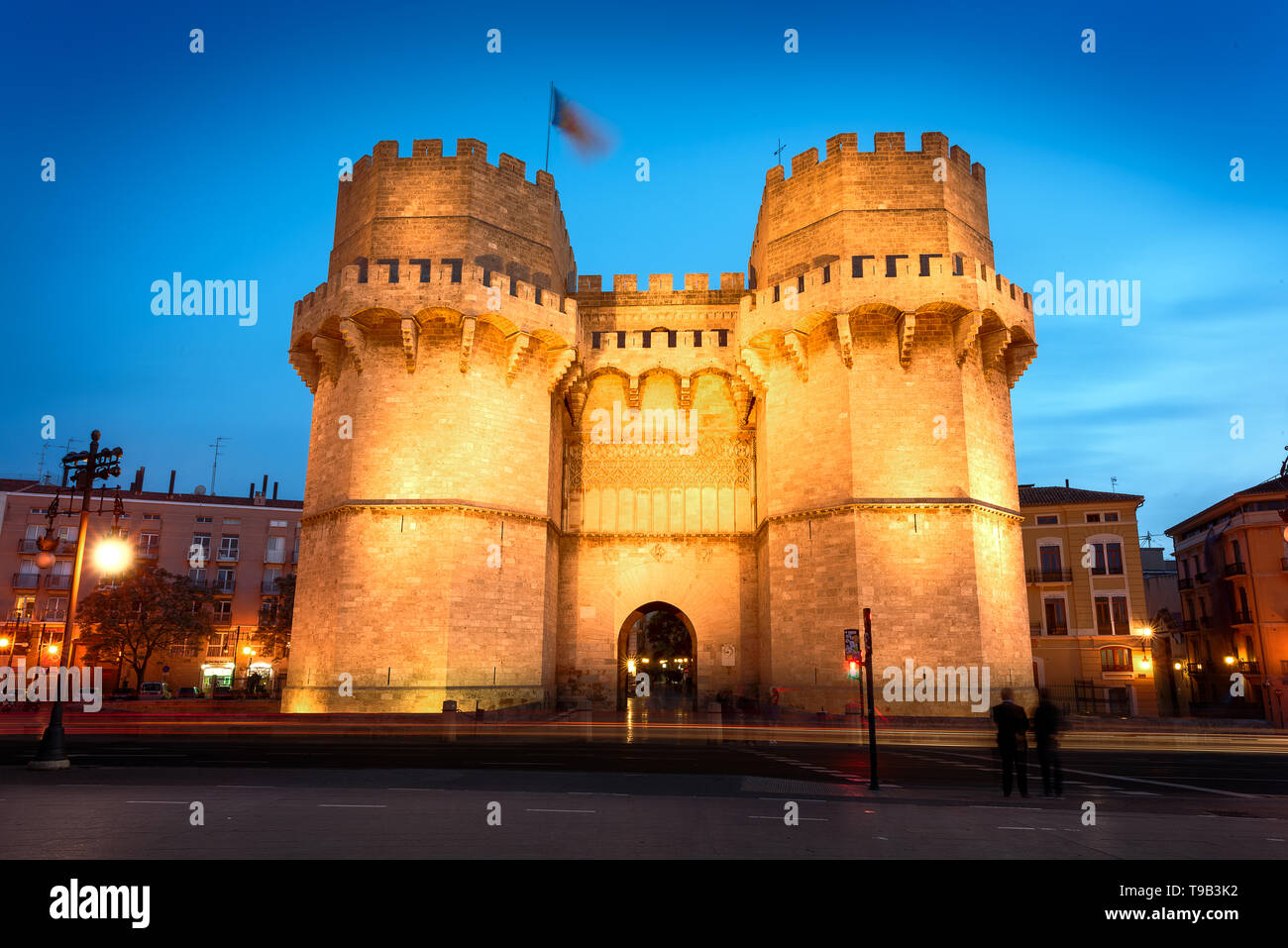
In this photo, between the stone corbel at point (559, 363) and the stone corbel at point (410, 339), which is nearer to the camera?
the stone corbel at point (410, 339)

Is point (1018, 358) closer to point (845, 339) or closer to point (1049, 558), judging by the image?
point (845, 339)

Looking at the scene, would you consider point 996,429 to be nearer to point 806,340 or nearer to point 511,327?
point 806,340

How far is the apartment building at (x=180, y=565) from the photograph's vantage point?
4878cm

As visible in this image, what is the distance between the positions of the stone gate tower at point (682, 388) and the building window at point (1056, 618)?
1343cm

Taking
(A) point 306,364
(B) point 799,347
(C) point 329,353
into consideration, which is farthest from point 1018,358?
(A) point 306,364

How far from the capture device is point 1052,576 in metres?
38.2

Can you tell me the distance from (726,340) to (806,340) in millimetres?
4606

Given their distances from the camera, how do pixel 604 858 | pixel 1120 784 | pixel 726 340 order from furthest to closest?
pixel 726 340
pixel 1120 784
pixel 604 858

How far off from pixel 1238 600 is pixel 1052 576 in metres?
10.9

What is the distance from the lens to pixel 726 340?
103 feet

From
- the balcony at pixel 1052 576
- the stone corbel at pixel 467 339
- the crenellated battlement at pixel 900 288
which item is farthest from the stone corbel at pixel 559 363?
the balcony at pixel 1052 576

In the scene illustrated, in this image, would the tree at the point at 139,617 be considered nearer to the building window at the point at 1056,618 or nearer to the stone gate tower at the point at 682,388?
the stone gate tower at the point at 682,388

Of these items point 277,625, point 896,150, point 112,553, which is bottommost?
point 277,625

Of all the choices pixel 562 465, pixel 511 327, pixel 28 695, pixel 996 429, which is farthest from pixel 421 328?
pixel 28 695
